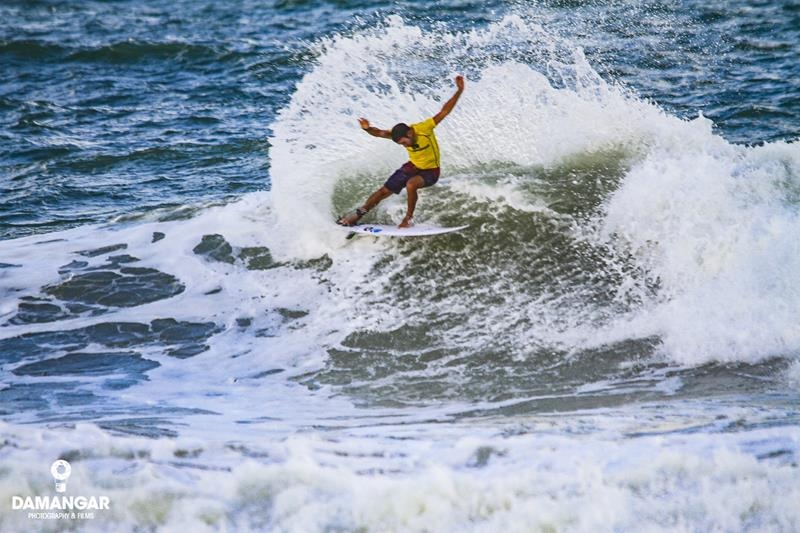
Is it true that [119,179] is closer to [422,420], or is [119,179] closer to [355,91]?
[355,91]

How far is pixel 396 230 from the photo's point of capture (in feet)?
35.9

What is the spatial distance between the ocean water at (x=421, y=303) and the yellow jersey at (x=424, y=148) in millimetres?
752

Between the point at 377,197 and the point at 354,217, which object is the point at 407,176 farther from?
the point at 354,217

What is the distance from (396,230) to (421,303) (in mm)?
1160

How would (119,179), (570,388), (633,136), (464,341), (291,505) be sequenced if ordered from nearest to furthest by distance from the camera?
(291,505)
(570,388)
(464,341)
(633,136)
(119,179)

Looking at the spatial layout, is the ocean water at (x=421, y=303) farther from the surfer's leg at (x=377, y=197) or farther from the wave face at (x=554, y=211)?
the surfer's leg at (x=377, y=197)

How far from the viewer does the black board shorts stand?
10875mm

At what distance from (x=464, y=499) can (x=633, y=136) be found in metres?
7.00

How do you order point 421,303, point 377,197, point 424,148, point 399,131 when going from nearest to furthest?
1. point 421,303
2. point 399,131
3. point 424,148
4. point 377,197

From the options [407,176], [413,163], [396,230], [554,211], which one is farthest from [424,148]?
[554,211]

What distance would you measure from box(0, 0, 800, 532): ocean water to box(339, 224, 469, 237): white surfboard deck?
0.53 feet

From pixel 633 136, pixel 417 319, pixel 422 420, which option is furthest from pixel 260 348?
pixel 633 136

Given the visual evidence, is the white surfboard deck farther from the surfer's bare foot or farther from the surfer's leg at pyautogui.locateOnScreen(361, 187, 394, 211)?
the surfer's leg at pyautogui.locateOnScreen(361, 187, 394, 211)

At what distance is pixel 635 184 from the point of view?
11.0 m
